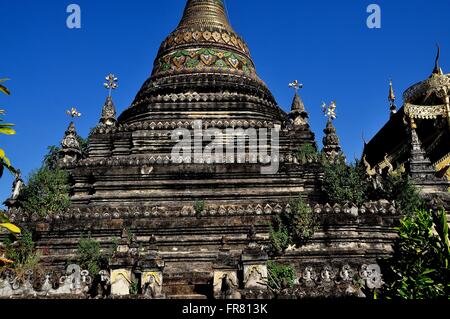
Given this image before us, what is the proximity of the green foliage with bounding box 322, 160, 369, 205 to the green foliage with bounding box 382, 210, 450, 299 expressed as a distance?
5109 millimetres

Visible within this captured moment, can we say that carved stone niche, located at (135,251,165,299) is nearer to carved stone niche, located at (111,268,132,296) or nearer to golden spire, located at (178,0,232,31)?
carved stone niche, located at (111,268,132,296)

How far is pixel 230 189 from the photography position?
15492 mm

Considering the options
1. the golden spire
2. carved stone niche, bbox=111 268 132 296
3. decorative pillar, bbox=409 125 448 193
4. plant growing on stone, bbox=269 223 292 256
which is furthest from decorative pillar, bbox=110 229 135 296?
the golden spire

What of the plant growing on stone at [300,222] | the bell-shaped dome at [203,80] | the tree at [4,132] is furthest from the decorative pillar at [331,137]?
the tree at [4,132]

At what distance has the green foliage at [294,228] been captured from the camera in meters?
12.7

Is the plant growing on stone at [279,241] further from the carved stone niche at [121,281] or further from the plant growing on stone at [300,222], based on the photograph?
the carved stone niche at [121,281]

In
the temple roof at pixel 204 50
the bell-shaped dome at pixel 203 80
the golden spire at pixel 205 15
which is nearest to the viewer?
the bell-shaped dome at pixel 203 80

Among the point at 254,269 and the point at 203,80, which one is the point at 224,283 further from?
the point at 203,80

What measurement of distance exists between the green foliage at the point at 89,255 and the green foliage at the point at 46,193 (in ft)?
9.70

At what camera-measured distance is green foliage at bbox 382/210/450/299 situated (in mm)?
7352

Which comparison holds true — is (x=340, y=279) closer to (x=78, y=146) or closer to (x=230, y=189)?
(x=230, y=189)

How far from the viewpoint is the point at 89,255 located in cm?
1216

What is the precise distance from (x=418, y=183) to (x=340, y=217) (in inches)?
257
